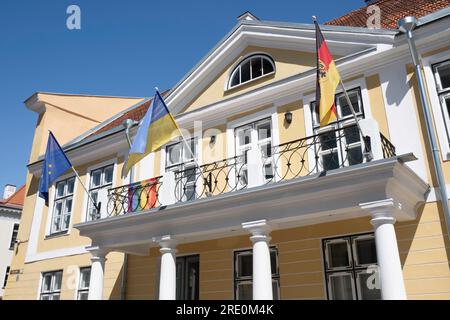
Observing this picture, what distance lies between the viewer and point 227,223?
303 inches

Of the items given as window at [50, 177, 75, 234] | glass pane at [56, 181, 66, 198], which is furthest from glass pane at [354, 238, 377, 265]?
glass pane at [56, 181, 66, 198]

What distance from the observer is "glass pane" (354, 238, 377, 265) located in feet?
24.6

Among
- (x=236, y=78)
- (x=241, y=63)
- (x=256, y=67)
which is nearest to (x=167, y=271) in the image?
(x=236, y=78)

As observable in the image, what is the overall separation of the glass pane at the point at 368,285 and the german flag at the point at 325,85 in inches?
109

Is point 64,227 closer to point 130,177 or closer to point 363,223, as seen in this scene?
point 130,177

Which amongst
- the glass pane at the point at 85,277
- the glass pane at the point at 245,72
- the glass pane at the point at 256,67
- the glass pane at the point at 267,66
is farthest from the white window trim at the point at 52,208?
the glass pane at the point at 267,66

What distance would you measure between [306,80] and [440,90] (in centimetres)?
256

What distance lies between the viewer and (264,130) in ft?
31.7

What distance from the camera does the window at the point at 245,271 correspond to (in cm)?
864

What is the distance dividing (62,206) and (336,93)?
8.97m

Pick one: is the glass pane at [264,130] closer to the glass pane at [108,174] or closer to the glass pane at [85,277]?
the glass pane at [108,174]

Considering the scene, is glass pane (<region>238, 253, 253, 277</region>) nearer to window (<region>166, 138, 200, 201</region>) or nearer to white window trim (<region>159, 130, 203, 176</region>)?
window (<region>166, 138, 200, 201</region>)

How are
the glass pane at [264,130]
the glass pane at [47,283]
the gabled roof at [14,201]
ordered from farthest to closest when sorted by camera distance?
the gabled roof at [14,201] < the glass pane at [47,283] < the glass pane at [264,130]

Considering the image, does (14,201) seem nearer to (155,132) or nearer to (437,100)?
(155,132)
